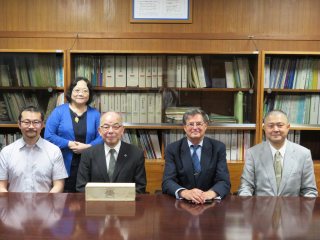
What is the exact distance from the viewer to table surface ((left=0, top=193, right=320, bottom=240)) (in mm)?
1541

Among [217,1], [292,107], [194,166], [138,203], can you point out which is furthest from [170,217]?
[217,1]

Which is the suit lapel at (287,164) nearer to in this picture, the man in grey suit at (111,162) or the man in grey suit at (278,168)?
the man in grey suit at (278,168)

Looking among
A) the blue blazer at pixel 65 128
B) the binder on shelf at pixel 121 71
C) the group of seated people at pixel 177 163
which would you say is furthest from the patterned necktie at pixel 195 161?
the binder on shelf at pixel 121 71

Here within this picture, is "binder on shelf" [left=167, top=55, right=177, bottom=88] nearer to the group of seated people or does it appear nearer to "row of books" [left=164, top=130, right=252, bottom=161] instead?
"row of books" [left=164, top=130, right=252, bottom=161]

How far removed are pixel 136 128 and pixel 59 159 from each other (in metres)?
1.23

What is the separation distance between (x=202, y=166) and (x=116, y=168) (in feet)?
1.86

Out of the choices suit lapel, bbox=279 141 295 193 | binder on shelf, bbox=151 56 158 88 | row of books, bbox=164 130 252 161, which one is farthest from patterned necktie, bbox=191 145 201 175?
binder on shelf, bbox=151 56 158 88

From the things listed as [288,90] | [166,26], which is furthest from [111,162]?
[288,90]

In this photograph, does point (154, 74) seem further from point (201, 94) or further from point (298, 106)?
point (298, 106)

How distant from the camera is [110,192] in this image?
2.01 meters

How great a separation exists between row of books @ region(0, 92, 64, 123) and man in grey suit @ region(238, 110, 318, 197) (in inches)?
80.7

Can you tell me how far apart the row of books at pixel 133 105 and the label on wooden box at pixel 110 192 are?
1.69 metres

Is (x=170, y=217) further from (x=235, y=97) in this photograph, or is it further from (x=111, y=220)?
(x=235, y=97)

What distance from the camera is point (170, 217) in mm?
1747
